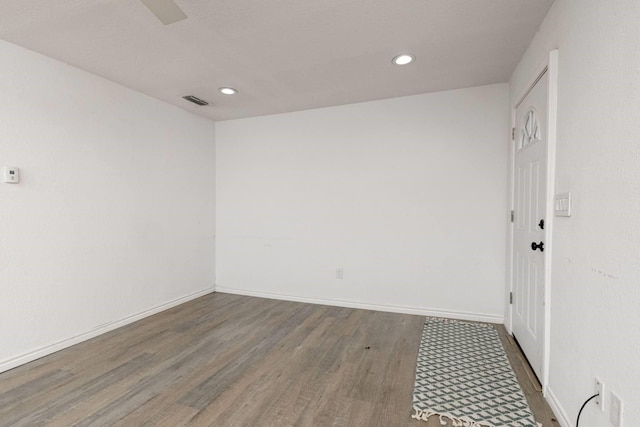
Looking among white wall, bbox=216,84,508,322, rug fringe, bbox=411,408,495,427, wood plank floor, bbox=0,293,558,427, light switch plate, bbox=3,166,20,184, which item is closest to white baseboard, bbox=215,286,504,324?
white wall, bbox=216,84,508,322

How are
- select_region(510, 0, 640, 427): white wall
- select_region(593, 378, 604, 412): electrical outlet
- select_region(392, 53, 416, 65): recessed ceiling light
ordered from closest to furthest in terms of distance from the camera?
select_region(510, 0, 640, 427): white wall < select_region(593, 378, 604, 412): electrical outlet < select_region(392, 53, 416, 65): recessed ceiling light

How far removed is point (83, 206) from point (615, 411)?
12.3 ft

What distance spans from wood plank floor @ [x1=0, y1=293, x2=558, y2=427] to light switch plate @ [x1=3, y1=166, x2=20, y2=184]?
4.60 feet

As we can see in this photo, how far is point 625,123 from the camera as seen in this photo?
1.17 metres

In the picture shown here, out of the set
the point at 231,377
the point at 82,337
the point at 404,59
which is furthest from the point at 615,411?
the point at 82,337

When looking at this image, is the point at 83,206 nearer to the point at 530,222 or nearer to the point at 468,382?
the point at 468,382

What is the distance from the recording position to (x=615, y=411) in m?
1.20

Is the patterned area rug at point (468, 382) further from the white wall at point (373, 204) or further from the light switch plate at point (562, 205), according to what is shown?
the light switch plate at point (562, 205)

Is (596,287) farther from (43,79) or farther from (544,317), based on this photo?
(43,79)

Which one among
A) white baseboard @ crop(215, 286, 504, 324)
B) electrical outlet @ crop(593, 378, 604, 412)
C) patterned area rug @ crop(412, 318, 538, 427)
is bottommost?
patterned area rug @ crop(412, 318, 538, 427)

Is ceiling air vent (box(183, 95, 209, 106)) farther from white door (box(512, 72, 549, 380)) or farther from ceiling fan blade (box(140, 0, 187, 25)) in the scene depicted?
white door (box(512, 72, 549, 380))

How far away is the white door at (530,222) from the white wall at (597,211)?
0.26 meters

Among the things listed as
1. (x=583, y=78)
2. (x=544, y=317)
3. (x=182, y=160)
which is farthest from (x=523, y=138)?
(x=182, y=160)

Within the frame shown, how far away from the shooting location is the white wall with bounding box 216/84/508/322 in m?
3.18
